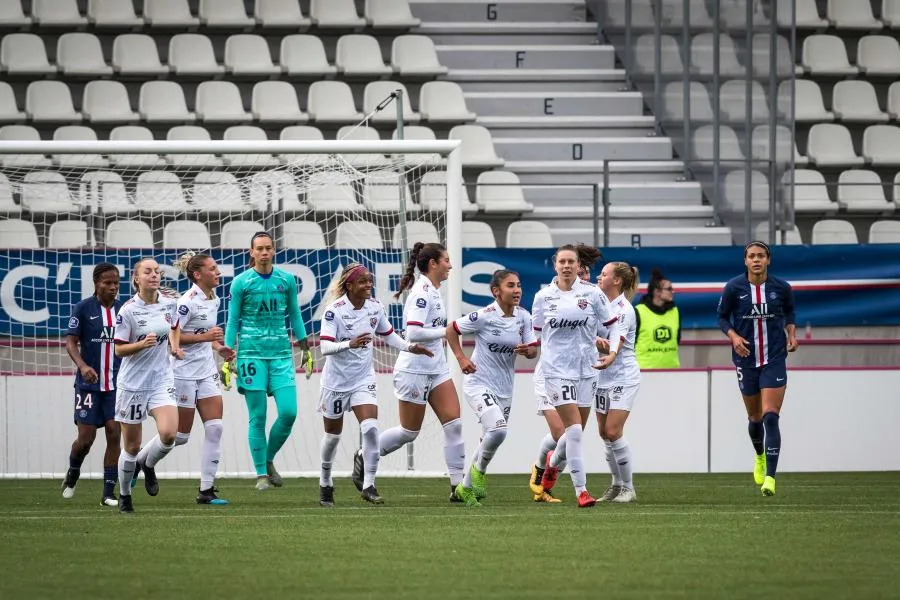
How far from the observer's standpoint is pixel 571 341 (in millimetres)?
11375

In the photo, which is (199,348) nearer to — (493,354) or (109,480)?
(109,480)

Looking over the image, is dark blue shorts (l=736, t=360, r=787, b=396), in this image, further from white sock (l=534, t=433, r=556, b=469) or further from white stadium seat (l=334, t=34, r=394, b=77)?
white stadium seat (l=334, t=34, r=394, b=77)

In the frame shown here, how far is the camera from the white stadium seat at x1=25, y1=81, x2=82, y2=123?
20.2 m

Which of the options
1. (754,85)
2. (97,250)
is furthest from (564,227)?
(97,250)

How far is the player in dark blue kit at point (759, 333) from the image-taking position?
12844 millimetres

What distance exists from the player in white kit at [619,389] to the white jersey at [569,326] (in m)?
0.48

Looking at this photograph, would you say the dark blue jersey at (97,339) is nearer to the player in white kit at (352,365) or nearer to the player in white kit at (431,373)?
the player in white kit at (352,365)

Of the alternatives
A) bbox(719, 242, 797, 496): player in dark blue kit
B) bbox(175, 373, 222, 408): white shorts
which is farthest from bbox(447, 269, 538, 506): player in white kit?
bbox(175, 373, 222, 408): white shorts

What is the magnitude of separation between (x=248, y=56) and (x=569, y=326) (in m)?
11.5

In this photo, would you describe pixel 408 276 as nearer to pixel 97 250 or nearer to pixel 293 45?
pixel 97 250

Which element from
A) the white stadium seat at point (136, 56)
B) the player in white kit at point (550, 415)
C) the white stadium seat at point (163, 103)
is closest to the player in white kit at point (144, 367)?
the player in white kit at point (550, 415)

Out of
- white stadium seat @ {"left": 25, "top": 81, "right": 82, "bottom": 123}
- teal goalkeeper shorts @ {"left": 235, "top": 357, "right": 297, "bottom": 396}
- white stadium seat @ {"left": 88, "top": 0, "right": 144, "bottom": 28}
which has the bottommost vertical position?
teal goalkeeper shorts @ {"left": 235, "top": 357, "right": 297, "bottom": 396}

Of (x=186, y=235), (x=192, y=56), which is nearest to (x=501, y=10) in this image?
(x=192, y=56)

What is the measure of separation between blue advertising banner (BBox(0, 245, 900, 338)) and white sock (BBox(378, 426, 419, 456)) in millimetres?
3961
